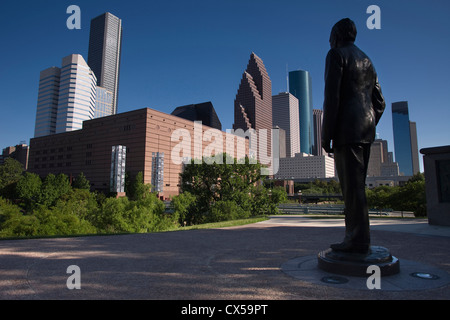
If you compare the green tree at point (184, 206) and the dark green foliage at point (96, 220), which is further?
the green tree at point (184, 206)

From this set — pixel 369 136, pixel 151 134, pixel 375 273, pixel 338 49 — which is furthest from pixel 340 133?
pixel 151 134

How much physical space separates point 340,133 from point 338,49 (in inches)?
80.8

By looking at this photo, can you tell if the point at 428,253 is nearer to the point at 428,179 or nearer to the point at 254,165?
the point at 428,179

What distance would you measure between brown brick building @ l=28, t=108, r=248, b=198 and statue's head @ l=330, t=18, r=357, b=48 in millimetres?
73999

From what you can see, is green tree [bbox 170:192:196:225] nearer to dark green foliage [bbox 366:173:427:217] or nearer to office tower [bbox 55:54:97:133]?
dark green foliage [bbox 366:173:427:217]

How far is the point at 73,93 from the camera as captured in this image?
161625mm

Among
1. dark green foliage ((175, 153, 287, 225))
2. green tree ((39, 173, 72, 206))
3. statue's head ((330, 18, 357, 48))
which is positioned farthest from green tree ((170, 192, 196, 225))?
green tree ((39, 173, 72, 206))

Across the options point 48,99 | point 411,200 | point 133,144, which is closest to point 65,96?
point 48,99

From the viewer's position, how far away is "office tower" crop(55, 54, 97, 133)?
157875 mm

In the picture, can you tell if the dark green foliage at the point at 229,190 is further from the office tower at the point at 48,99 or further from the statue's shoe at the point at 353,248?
the office tower at the point at 48,99

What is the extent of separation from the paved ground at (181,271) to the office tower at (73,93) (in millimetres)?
176985

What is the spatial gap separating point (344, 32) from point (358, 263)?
5.54 meters

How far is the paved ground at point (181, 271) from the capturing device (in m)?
4.27

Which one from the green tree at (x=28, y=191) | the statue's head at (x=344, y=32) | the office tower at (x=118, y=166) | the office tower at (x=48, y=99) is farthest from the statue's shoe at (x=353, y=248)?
the office tower at (x=48, y=99)
